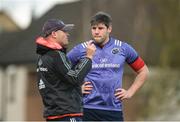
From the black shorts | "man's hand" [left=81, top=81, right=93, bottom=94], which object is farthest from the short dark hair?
the black shorts

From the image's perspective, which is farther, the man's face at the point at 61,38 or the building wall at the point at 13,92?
the building wall at the point at 13,92

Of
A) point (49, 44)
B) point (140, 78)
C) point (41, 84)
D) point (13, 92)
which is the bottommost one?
point (41, 84)

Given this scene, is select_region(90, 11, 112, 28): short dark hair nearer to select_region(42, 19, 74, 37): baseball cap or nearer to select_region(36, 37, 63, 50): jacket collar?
select_region(42, 19, 74, 37): baseball cap

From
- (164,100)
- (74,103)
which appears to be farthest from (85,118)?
(164,100)

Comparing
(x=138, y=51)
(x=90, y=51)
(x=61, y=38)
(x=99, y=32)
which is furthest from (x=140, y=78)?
(x=138, y=51)

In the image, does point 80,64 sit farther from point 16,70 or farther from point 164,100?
point 16,70

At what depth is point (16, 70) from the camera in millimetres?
37000

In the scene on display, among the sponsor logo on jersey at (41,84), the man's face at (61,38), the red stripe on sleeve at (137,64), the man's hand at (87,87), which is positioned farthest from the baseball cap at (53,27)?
the red stripe on sleeve at (137,64)

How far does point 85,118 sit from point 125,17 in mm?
31806

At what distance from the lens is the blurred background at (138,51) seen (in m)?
33.2

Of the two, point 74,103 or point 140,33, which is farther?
point 140,33

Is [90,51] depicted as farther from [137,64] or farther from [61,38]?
[137,64]

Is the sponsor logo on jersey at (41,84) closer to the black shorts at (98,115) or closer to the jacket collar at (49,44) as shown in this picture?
the jacket collar at (49,44)

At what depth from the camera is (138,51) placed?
36.0 metres
